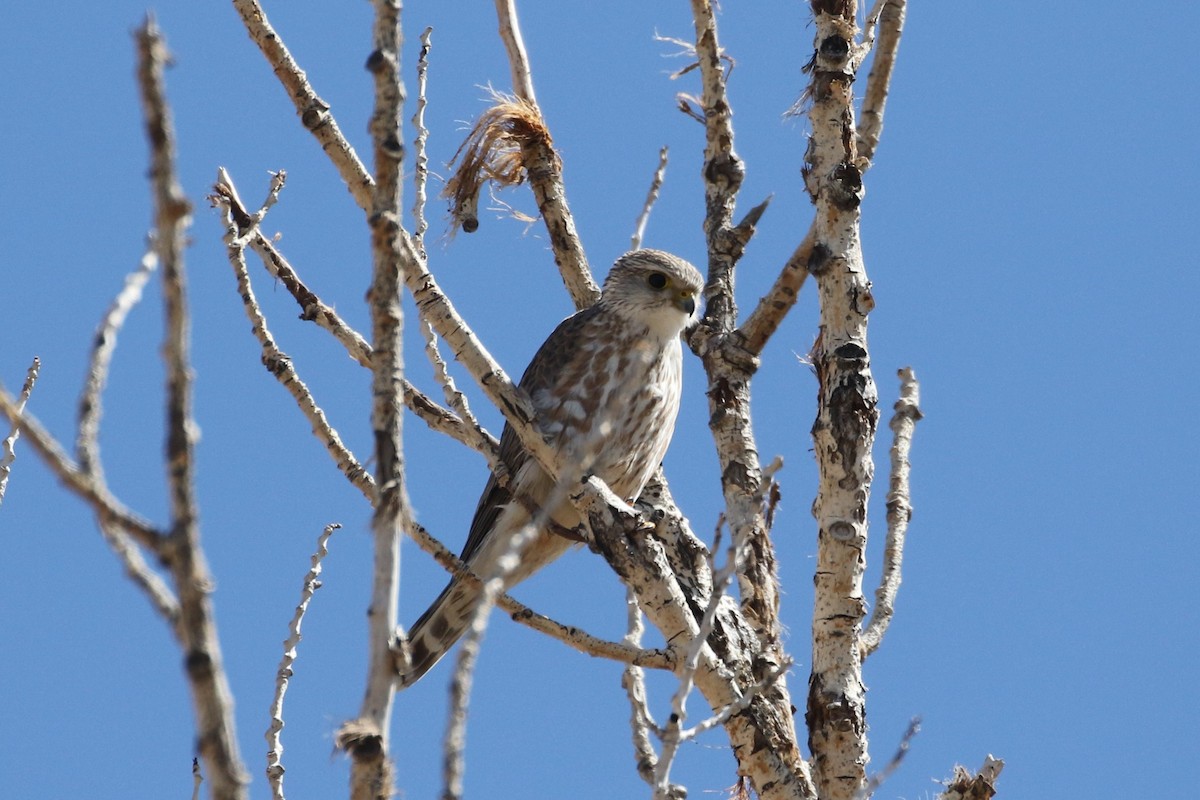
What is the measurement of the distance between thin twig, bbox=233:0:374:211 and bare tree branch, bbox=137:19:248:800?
6.08 feet

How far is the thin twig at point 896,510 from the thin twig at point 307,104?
5.39ft

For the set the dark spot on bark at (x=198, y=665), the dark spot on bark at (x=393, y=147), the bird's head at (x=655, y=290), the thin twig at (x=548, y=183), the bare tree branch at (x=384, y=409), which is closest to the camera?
the dark spot on bark at (x=198, y=665)

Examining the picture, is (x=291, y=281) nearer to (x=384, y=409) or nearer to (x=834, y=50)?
(x=834, y=50)

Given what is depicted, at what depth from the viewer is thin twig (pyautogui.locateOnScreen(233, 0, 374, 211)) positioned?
3.31 metres

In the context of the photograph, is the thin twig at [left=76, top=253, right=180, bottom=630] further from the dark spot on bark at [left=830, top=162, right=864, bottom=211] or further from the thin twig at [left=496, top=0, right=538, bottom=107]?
the thin twig at [left=496, top=0, right=538, bottom=107]

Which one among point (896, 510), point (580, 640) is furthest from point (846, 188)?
point (580, 640)

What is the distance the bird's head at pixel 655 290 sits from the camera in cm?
499

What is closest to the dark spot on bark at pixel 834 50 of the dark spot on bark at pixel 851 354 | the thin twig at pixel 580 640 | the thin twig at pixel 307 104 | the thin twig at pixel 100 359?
the dark spot on bark at pixel 851 354

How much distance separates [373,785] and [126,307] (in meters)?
0.70

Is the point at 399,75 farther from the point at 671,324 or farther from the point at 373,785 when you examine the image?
the point at 671,324

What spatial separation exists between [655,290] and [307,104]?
199cm

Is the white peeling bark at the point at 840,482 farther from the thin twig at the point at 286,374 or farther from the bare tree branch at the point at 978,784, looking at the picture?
the thin twig at the point at 286,374

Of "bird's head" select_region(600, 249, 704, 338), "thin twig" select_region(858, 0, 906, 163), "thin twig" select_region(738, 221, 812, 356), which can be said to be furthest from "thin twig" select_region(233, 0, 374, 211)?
"bird's head" select_region(600, 249, 704, 338)

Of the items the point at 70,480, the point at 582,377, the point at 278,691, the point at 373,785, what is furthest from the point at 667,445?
the point at 70,480
